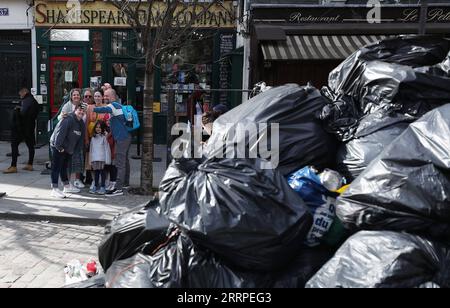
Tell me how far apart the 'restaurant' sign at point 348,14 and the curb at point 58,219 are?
6.25 m

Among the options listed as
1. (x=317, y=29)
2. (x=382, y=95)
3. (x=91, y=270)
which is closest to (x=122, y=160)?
(x=91, y=270)

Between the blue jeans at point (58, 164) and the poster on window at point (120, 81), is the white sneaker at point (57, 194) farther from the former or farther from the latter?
the poster on window at point (120, 81)

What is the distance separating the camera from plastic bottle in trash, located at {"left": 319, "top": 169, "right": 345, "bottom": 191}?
9.05 ft

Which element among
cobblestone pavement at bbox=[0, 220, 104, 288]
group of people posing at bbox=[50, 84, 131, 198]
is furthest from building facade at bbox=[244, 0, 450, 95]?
cobblestone pavement at bbox=[0, 220, 104, 288]

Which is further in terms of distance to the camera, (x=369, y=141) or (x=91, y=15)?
(x=91, y=15)

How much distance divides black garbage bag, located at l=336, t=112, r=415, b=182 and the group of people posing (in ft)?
15.3

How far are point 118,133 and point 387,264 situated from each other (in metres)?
5.67

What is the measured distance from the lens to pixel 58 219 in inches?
240

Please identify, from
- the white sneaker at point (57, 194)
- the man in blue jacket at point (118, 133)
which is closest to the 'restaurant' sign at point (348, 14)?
the man in blue jacket at point (118, 133)

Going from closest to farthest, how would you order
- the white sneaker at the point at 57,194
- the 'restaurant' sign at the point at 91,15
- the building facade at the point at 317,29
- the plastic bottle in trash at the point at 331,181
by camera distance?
the plastic bottle in trash at the point at 331,181, the white sneaker at the point at 57,194, the building facade at the point at 317,29, the 'restaurant' sign at the point at 91,15

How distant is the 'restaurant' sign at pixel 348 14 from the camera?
34.3ft

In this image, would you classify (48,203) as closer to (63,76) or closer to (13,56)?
(63,76)

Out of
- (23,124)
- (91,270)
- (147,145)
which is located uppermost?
(23,124)

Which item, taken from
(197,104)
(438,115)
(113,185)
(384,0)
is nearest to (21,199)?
(113,185)
